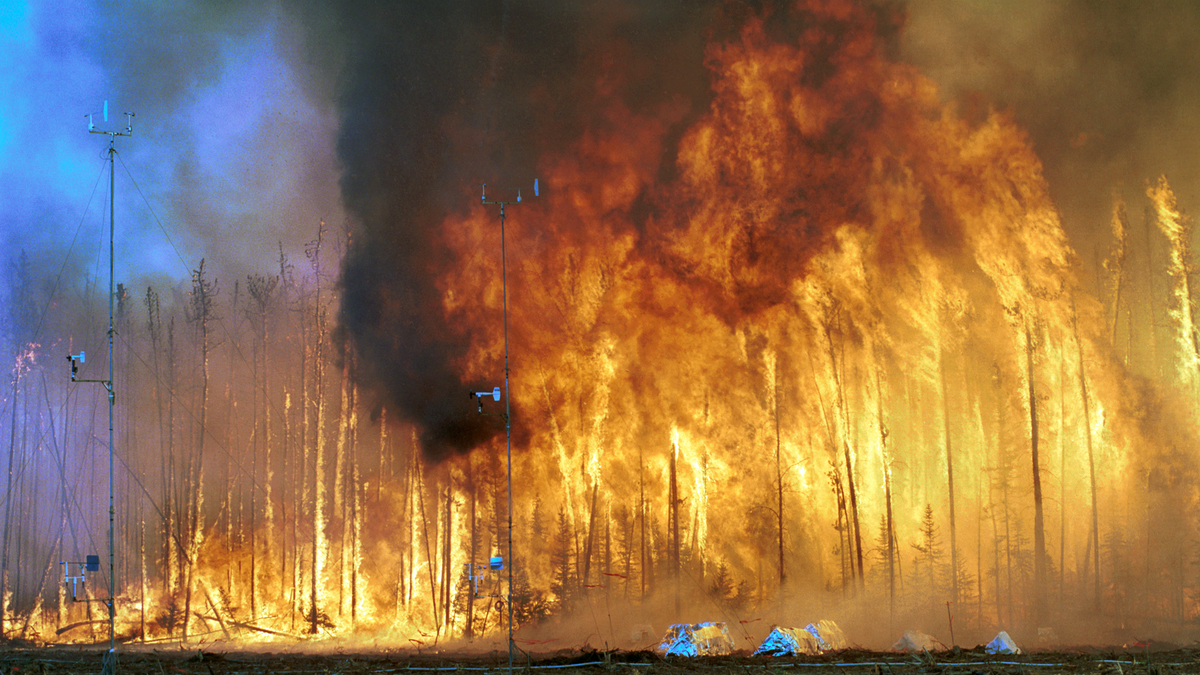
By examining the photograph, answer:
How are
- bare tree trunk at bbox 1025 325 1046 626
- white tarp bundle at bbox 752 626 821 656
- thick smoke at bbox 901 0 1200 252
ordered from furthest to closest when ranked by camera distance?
thick smoke at bbox 901 0 1200 252
bare tree trunk at bbox 1025 325 1046 626
white tarp bundle at bbox 752 626 821 656

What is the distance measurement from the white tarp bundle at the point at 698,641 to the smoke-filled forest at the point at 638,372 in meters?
1.48

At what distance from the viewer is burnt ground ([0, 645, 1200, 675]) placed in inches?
380

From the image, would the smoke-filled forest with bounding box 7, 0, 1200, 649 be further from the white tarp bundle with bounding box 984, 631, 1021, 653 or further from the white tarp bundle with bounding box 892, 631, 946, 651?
the white tarp bundle with bounding box 984, 631, 1021, 653

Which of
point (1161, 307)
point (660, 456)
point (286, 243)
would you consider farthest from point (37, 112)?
point (1161, 307)

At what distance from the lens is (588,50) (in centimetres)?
1413

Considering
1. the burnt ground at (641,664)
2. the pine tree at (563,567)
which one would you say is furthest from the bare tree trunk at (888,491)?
the pine tree at (563,567)

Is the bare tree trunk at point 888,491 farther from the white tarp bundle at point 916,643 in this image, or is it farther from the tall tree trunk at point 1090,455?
the tall tree trunk at point 1090,455

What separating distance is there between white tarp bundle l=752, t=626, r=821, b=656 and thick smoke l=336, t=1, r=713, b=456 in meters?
6.66

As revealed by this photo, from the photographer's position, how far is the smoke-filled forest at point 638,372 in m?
13.4

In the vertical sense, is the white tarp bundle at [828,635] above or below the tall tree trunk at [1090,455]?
below

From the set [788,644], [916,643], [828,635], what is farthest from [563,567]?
[916,643]

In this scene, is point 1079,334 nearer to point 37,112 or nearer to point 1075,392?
point 1075,392

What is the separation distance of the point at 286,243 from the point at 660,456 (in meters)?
7.57

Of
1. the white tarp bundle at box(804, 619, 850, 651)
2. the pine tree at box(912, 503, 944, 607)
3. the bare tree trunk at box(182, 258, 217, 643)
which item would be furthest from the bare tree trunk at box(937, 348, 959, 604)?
the bare tree trunk at box(182, 258, 217, 643)
